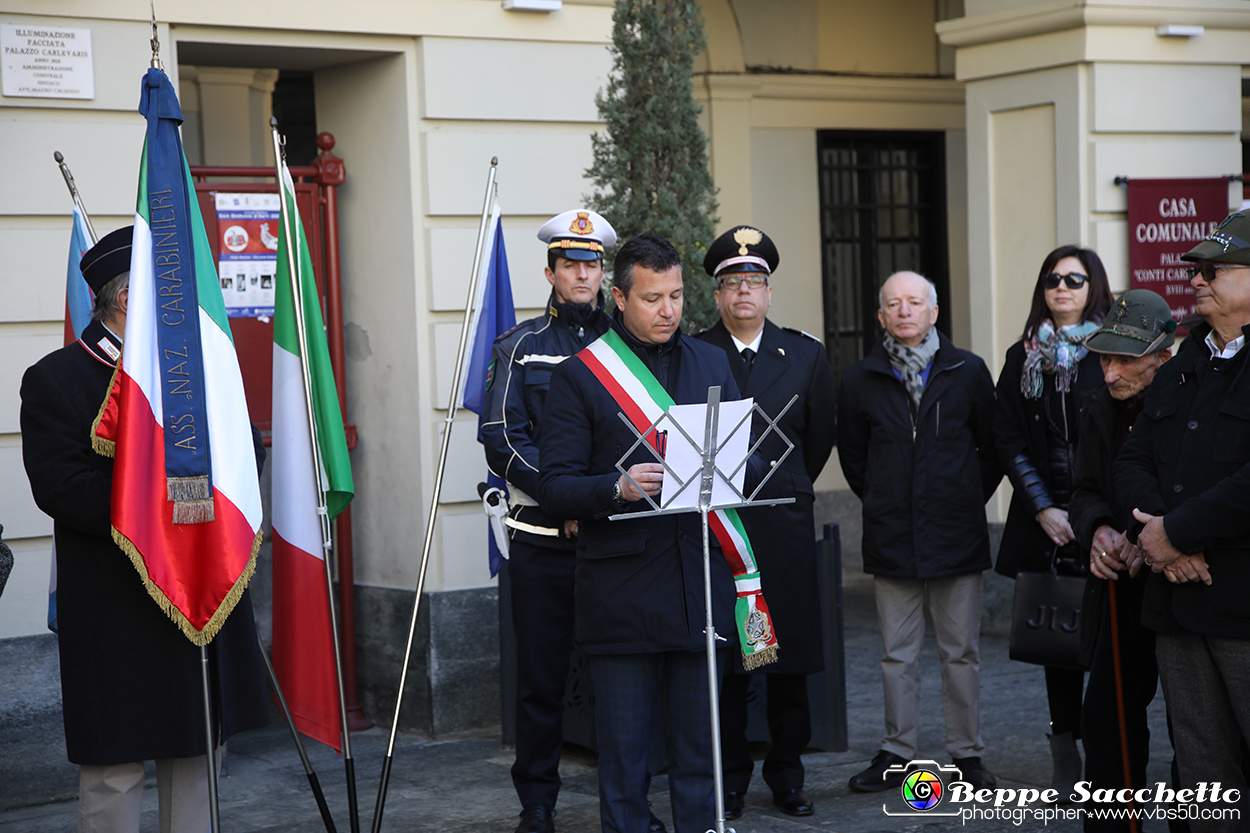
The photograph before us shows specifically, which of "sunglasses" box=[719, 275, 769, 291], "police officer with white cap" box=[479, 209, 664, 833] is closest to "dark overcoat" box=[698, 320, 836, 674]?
"sunglasses" box=[719, 275, 769, 291]

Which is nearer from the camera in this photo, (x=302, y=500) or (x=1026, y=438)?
(x=302, y=500)

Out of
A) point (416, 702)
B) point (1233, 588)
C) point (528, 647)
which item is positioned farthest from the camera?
point (416, 702)

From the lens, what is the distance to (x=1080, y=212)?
7.73 meters

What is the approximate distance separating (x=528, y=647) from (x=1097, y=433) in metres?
2.04

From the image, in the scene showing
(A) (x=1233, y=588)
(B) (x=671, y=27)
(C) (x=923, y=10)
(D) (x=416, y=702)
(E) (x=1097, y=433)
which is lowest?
(D) (x=416, y=702)

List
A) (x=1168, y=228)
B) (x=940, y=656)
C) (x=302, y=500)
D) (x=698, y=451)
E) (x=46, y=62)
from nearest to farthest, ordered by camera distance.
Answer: (x=698, y=451) < (x=302, y=500) < (x=940, y=656) < (x=46, y=62) < (x=1168, y=228)

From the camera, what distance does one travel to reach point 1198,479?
386 cm

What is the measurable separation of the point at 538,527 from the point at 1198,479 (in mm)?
2163

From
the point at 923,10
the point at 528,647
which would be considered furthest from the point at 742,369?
the point at 923,10

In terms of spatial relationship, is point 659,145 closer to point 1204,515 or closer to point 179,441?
point 179,441

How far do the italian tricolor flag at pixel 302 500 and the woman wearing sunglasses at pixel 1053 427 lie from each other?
243 centimetres

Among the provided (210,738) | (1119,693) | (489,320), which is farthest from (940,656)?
(210,738)

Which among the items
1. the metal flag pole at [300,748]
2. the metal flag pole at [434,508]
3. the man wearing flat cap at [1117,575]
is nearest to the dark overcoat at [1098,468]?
the man wearing flat cap at [1117,575]

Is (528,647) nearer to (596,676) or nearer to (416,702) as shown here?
(596,676)
